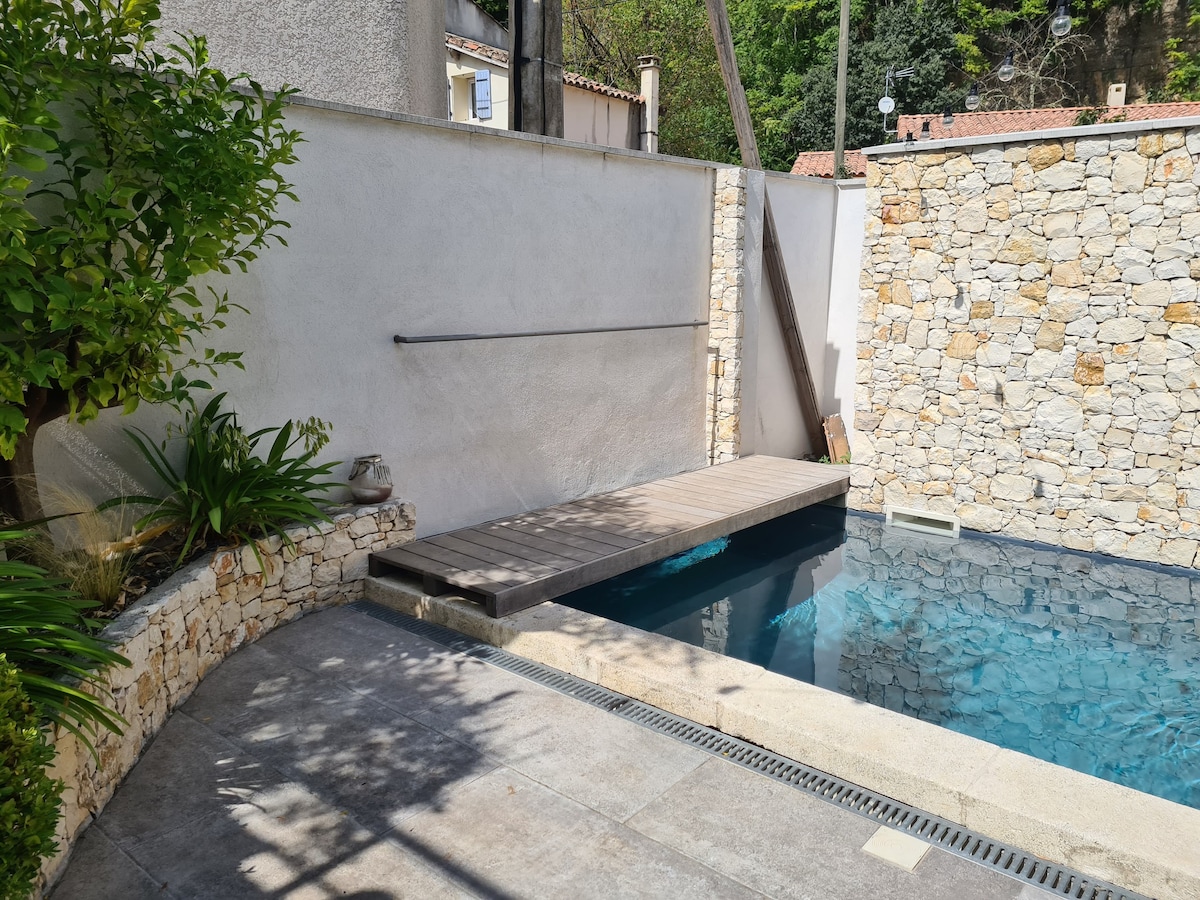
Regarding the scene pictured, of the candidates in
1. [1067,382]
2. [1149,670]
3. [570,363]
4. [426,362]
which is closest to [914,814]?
[1149,670]

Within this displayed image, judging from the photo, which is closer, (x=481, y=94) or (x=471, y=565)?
(x=471, y=565)

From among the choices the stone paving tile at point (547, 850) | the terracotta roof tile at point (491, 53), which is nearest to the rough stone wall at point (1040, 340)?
the stone paving tile at point (547, 850)

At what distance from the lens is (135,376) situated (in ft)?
13.9

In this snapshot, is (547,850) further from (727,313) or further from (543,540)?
(727,313)

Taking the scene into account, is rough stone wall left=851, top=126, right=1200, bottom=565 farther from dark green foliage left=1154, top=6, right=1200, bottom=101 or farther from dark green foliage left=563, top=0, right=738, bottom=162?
dark green foliage left=1154, top=6, right=1200, bottom=101

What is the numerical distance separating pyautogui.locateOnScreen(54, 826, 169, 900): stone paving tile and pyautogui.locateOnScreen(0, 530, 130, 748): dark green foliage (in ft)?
1.37

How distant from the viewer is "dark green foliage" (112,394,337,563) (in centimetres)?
505

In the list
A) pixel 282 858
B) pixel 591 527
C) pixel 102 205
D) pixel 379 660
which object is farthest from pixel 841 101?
pixel 282 858

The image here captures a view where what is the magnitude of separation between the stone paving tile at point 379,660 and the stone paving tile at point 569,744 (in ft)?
0.56

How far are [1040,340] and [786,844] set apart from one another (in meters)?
6.10

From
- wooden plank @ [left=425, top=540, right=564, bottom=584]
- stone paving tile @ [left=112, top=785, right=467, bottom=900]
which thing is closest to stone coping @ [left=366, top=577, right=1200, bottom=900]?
wooden plank @ [left=425, top=540, right=564, bottom=584]

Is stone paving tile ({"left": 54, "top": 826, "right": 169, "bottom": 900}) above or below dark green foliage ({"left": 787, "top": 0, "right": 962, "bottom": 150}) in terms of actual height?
below

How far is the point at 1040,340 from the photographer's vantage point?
7938mm

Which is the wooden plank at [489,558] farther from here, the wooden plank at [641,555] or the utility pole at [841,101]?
the utility pole at [841,101]
